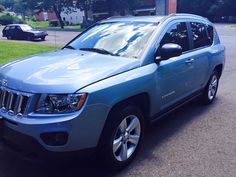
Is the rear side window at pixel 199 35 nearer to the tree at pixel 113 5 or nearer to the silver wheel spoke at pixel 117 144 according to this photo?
the silver wheel spoke at pixel 117 144

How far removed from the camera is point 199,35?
563 cm

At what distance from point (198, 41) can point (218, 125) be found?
153 cm

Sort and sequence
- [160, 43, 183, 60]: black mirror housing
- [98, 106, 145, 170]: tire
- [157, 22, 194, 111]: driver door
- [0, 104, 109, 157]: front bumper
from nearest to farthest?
[0, 104, 109, 157]: front bumper → [98, 106, 145, 170]: tire → [160, 43, 183, 60]: black mirror housing → [157, 22, 194, 111]: driver door

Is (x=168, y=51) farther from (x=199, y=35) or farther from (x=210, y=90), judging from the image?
(x=210, y=90)

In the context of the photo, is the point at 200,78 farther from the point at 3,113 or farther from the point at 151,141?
the point at 3,113

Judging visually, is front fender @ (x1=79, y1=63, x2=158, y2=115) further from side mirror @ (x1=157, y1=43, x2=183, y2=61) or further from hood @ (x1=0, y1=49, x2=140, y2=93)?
side mirror @ (x1=157, y1=43, x2=183, y2=61)

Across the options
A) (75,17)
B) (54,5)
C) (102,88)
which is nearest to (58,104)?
(102,88)

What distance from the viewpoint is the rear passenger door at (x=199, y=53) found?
5.25 meters

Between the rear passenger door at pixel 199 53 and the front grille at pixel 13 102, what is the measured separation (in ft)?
9.85

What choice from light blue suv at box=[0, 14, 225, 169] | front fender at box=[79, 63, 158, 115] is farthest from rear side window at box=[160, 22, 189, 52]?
front fender at box=[79, 63, 158, 115]

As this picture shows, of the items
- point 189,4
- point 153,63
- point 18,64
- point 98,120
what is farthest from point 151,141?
point 189,4

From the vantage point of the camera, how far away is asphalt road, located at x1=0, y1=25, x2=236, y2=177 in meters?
3.64

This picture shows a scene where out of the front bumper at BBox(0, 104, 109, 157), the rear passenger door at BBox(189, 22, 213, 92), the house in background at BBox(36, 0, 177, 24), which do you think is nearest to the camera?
the front bumper at BBox(0, 104, 109, 157)

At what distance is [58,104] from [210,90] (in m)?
4.15
